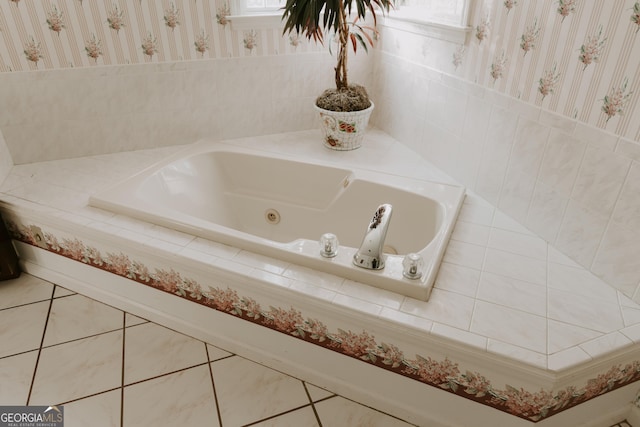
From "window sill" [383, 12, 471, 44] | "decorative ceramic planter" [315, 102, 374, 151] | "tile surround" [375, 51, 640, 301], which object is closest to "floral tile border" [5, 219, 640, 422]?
"tile surround" [375, 51, 640, 301]

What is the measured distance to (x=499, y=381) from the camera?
1.23 meters

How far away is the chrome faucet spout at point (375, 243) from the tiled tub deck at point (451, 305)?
0.27ft

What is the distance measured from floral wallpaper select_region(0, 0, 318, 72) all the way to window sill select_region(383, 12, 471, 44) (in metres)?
0.66

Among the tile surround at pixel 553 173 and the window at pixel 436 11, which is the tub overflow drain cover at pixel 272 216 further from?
the window at pixel 436 11

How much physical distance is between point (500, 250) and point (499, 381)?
519 mm

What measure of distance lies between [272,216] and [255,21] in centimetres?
107

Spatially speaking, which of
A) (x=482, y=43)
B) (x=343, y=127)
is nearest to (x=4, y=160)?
(x=343, y=127)

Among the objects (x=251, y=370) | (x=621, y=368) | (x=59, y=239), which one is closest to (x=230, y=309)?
(x=251, y=370)

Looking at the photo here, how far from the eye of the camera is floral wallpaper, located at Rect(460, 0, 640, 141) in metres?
1.27

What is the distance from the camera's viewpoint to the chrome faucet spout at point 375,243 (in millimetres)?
1347

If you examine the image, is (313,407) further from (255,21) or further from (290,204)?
Result: (255,21)

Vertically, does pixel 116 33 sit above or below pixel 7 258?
above

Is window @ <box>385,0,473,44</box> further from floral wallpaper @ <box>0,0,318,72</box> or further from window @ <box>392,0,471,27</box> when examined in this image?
floral wallpaper @ <box>0,0,318,72</box>

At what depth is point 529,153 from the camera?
1.65m
